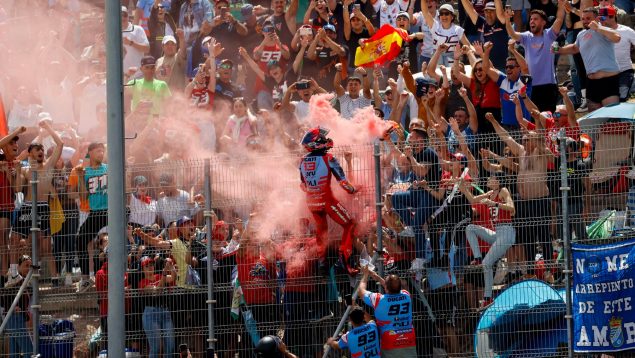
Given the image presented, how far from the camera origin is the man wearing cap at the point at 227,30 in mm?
20906

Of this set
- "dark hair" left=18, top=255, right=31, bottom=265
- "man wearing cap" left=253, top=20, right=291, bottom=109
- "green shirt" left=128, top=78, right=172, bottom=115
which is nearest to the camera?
"dark hair" left=18, top=255, right=31, bottom=265

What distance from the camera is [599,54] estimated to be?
17.6 m

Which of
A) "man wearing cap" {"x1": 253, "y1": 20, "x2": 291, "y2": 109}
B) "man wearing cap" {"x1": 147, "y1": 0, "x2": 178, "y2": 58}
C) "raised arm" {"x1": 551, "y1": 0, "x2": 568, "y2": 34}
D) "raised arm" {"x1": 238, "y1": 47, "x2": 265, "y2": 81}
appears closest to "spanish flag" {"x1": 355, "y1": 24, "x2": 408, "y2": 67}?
"man wearing cap" {"x1": 253, "y1": 20, "x2": 291, "y2": 109}

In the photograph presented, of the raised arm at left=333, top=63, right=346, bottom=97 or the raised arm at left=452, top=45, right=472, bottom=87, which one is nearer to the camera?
the raised arm at left=452, top=45, right=472, bottom=87

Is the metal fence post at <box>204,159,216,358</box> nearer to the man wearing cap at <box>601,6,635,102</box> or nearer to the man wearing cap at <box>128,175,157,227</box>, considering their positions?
the man wearing cap at <box>128,175,157,227</box>

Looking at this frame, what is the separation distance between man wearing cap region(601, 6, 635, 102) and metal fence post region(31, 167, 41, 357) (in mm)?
8642

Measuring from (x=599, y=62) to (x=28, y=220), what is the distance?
27.9ft

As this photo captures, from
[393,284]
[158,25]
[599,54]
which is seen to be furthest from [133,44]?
[393,284]

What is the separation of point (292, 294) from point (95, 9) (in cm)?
1194

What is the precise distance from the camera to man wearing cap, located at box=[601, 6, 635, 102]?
57.7ft

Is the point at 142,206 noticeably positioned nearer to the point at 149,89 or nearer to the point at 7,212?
the point at 7,212

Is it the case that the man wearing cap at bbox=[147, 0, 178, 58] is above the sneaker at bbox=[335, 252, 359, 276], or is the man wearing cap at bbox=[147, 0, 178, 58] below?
above

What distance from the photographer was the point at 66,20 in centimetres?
2278

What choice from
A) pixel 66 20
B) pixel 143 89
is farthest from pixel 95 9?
pixel 143 89
